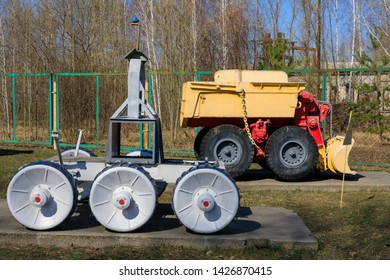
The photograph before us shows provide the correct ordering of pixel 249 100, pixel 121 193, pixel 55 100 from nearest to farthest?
pixel 121 193 < pixel 249 100 < pixel 55 100

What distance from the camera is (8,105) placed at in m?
18.6

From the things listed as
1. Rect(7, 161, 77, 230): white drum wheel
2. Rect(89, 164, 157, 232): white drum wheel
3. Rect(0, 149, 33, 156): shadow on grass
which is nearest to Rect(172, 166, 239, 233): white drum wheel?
Rect(89, 164, 157, 232): white drum wheel

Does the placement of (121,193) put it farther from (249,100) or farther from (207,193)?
(249,100)

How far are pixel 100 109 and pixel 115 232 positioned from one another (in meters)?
10.5

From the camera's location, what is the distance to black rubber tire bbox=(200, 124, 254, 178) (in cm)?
990

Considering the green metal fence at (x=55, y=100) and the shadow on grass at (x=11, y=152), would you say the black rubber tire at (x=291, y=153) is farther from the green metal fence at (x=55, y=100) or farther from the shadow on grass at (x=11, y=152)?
the shadow on grass at (x=11, y=152)

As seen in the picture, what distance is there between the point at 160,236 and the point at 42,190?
1.34 metres

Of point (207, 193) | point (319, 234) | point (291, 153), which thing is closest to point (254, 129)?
point (291, 153)

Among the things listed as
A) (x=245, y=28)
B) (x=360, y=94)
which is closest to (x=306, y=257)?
(x=360, y=94)

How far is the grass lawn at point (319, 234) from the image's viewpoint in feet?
18.9

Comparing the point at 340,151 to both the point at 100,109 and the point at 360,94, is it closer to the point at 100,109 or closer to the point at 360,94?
the point at 360,94

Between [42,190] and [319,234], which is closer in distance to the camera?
[42,190]

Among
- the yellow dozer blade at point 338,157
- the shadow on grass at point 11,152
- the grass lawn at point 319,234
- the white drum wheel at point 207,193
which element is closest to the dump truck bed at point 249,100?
the yellow dozer blade at point 338,157

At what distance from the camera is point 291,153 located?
392 inches
